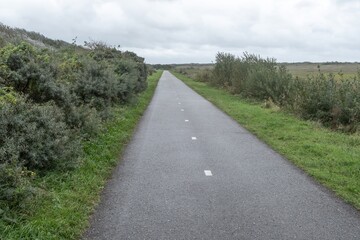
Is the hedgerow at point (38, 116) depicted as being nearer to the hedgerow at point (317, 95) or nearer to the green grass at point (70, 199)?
the green grass at point (70, 199)

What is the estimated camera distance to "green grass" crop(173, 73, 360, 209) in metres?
7.52

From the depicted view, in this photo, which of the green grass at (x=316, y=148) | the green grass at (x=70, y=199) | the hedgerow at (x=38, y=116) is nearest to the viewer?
the green grass at (x=70, y=199)

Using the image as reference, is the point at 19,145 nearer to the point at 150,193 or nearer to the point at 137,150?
the point at 150,193

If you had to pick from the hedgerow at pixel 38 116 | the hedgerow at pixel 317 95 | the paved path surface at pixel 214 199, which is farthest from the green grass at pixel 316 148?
the hedgerow at pixel 38 116

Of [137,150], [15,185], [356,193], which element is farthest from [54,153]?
[356,193]

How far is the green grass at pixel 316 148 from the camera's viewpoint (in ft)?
24.7

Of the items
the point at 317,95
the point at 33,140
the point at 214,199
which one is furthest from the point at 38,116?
the point at 317,95

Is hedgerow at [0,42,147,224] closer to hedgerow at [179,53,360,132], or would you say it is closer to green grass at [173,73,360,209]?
green grass at [173,73,360,209]

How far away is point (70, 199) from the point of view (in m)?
6.03

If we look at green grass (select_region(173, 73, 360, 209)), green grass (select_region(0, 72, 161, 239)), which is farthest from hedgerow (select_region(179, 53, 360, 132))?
green grass (select_region(0, 72, 161, 239))

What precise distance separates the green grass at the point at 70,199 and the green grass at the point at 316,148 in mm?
4143

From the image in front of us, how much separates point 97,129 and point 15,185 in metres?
5.72

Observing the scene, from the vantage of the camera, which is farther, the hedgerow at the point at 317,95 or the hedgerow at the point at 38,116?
the hedgerow at the point at 317,95

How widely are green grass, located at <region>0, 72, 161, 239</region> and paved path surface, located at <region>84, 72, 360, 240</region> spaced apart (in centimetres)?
20
